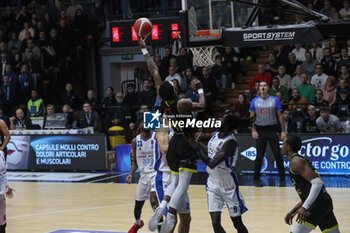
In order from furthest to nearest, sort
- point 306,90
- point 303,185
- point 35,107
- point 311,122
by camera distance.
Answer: point 35,107 → point 306,90 → point 311,122 → point 303,185

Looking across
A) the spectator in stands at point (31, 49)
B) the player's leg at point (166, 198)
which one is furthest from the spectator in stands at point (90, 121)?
the player's leg at point (166, 198)

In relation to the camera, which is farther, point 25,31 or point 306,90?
point 25,31

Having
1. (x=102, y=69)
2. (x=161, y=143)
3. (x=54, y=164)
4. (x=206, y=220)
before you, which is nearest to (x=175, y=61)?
(x=54, y=164)

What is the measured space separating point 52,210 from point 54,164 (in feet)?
18.4

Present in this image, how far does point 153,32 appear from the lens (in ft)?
59.9

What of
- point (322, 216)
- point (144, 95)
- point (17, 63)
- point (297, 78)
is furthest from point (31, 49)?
point (322, 216)

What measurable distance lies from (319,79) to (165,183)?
946cm

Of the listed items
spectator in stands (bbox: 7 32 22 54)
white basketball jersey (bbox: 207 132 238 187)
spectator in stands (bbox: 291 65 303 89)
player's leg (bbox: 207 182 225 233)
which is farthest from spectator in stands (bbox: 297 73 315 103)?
spectator in stands (bbox: 7 32 22 54)

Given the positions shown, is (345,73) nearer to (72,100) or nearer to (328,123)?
(328,123)

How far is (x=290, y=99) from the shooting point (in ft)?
59.7

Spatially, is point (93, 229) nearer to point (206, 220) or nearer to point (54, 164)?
point (206, 220)

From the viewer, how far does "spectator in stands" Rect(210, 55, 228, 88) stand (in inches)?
788

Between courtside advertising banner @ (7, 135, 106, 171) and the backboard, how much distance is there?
5596 mm

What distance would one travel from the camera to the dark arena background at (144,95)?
1190cm
